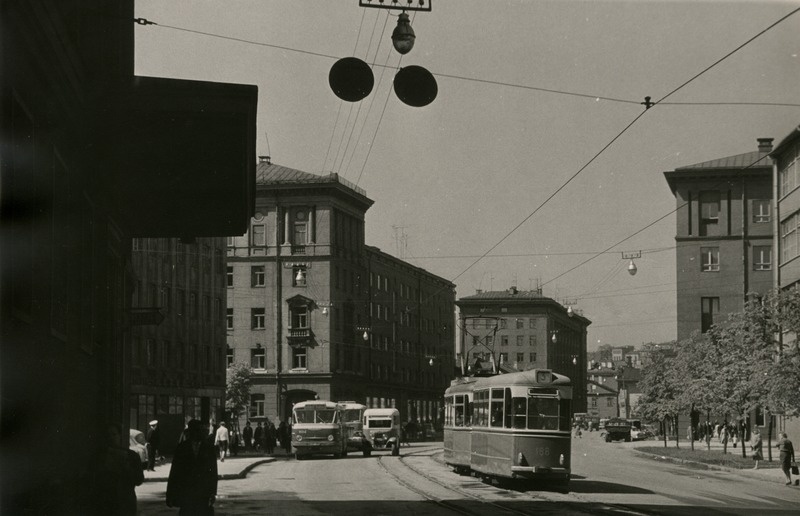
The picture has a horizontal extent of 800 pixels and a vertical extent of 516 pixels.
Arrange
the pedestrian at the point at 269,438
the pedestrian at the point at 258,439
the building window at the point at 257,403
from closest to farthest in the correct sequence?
the pedestrian at the point at 269,438 → the pedestrian at the point at 258,439 → the building window at the point at 257,403

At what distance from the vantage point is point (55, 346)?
11.2 metres

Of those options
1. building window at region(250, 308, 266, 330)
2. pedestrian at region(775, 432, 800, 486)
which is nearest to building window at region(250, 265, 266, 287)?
building window at region(250, 308, 266, 330)

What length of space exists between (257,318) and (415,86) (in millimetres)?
72866

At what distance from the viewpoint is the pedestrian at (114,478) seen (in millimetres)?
10617

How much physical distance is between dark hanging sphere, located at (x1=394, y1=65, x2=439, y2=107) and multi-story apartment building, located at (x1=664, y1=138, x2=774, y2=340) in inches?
2828

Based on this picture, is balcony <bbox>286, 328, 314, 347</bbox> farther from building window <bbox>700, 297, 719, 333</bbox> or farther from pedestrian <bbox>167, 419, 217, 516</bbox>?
pedestrian <bbox>167, 419, 217, 516</bbox>

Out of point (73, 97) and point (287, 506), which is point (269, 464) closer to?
point (287, 506)

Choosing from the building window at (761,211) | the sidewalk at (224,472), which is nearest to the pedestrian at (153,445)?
the sidewalk at (224,472)

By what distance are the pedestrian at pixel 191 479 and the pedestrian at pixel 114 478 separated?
176 centimetres

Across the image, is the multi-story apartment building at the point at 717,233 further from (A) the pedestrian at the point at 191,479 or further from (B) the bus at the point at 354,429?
(A) the pedestrian at the point at 191,479

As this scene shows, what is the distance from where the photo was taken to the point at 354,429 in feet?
164

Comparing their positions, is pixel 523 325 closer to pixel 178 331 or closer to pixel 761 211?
pixel 761 211

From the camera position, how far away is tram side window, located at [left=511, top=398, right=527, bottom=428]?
1008 inches

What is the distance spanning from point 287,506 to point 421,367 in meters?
87.8
